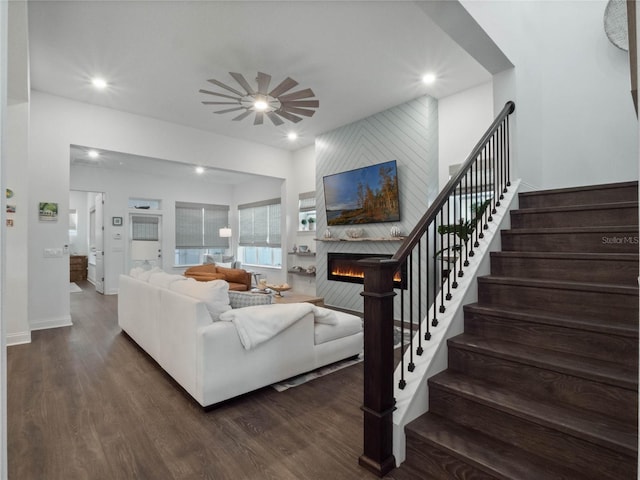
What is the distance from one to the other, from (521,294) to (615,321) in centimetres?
48

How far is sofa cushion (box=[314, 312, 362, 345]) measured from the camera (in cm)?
308

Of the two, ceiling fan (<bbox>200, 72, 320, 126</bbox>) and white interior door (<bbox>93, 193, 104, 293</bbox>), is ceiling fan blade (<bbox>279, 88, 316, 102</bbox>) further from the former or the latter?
white interior door (<bbox>93, 193, 104, 293</bbox>)

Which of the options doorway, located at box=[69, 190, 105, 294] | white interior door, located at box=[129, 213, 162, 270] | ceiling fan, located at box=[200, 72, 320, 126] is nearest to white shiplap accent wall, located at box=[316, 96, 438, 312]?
ceiling fan, located at box=[200, 72, 320, 126]

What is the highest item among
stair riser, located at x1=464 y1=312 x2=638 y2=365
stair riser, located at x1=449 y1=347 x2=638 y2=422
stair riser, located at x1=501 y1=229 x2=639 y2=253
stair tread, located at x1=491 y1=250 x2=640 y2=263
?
stair riser, located at x1=501 y1=229 x2=639 y2=253

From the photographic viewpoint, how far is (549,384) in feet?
5.52

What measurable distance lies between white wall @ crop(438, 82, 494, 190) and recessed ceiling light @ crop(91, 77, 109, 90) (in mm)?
4637

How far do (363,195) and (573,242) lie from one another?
11.7 ft

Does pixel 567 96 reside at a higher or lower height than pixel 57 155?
higher

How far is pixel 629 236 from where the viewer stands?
7.27ft

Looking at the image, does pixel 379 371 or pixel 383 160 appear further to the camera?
pixel 383 160

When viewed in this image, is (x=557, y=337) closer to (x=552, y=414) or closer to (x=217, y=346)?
(x=552, y=414)

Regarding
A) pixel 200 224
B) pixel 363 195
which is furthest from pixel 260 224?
pixel 363 195

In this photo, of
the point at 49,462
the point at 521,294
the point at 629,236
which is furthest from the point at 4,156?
the point at 629,236

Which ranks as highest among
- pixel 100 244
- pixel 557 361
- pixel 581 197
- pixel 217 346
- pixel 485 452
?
pixel 581 197
